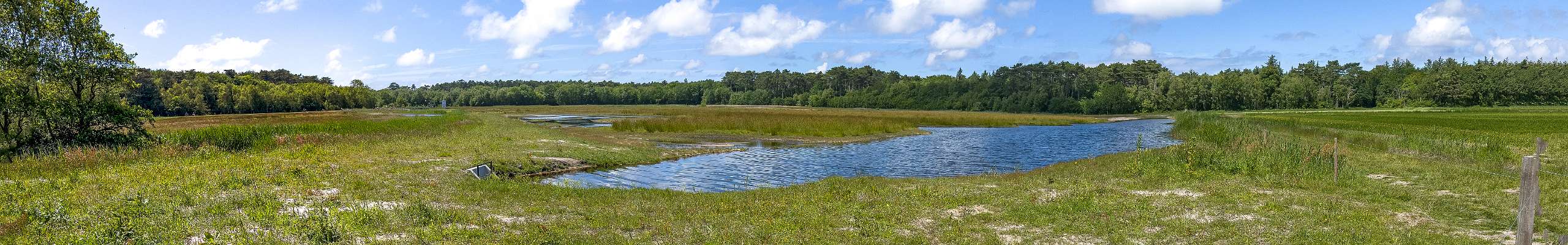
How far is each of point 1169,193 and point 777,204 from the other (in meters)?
10.6

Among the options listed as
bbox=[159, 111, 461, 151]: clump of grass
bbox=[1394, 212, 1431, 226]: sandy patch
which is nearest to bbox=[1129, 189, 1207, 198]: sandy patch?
bbox=[1394, 212, 1431, 226]: sandy patch

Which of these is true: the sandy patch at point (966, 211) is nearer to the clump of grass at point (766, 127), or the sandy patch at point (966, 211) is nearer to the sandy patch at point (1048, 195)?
the sandy patch at point (1048, 195)

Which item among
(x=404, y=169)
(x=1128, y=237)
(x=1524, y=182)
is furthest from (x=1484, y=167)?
(x=404, y=169)

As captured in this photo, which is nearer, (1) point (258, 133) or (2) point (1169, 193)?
(2) point (1169, 193)

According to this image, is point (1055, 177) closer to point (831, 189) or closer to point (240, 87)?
point (831, 189)

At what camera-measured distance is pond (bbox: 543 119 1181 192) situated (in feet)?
85.0

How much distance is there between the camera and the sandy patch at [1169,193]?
17938 millimetres

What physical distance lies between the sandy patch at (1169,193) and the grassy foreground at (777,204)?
130 millimetres

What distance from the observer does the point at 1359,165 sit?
76.7 ft

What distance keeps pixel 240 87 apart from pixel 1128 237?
15209 centimetres

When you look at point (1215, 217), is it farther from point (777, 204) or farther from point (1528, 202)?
point (777, 204)

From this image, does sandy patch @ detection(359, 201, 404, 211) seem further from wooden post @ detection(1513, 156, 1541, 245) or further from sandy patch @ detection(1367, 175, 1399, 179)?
sandy patch @ detection(1367, 175, 1399, 179)

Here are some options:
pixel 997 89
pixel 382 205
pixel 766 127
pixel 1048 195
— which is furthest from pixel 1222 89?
pixel 382 205

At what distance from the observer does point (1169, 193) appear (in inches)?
728
